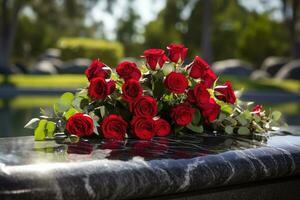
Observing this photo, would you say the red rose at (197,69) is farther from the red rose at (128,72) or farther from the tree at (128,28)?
the tree at (128,28)

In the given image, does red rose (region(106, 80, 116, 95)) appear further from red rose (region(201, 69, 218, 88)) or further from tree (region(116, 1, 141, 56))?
tree (region(116, 1, 141, 56))

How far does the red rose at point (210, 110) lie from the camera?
8.60 ft

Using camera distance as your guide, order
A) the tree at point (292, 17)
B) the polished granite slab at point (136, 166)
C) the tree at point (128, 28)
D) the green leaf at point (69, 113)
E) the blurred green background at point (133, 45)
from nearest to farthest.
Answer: the polished granite slab at point (136, 166)
the green leaf at point (69, 113)
the blurred green background at point (133, 45)
the tree at point (292, 17)
the tree at point (128, 28)

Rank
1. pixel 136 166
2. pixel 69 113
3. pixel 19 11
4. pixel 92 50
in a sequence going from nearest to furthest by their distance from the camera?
pixel 136 166 → pixel 69 113 → pixel 19 11 → pixel 92 50

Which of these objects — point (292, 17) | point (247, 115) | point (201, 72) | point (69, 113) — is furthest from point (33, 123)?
point (292, 17)

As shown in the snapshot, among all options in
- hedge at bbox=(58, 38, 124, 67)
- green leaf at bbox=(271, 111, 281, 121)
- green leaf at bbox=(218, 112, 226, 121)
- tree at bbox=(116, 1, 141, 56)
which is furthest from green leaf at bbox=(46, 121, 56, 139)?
tree at bbox=(116, 1, 141, 56)

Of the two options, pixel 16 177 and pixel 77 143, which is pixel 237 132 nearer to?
pixel 77 143

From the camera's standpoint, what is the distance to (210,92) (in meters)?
2.77

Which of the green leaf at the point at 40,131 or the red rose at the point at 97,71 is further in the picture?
the red rose at the point at 97,71

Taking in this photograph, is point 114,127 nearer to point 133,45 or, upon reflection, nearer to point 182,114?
point 182,114

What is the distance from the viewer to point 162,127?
99.2 inches

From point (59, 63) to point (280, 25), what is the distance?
2333 centimetres

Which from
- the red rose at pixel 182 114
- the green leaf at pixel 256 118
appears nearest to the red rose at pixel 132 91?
the red rose at pixel 182 114

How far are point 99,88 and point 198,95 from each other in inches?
19.1
